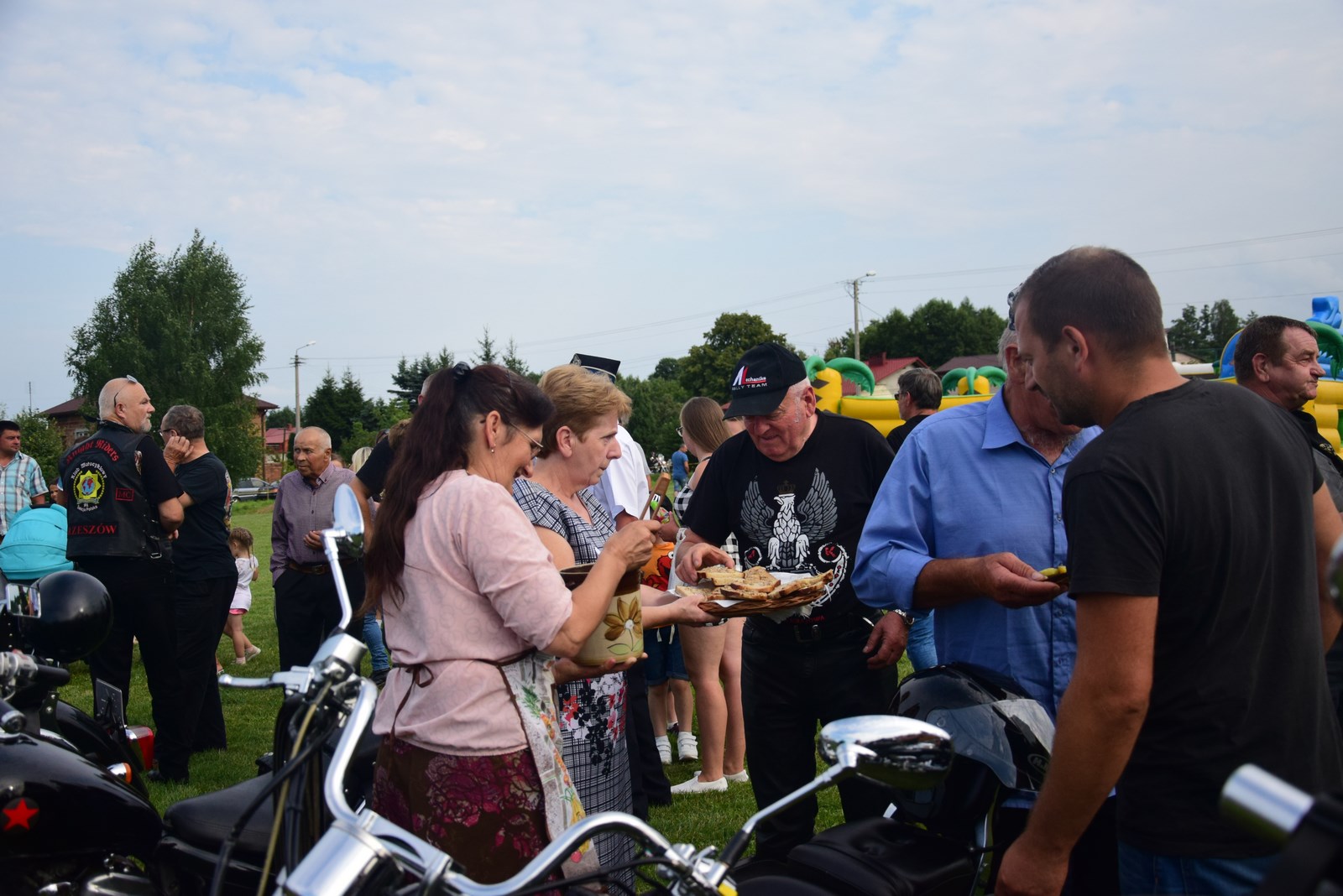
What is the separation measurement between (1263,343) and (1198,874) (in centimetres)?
361

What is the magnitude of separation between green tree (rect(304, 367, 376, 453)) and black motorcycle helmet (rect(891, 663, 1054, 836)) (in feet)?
221

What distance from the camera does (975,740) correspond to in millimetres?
2225

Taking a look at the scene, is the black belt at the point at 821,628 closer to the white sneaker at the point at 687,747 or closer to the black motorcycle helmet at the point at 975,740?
the black motorcycle helmet at the point at 975,740

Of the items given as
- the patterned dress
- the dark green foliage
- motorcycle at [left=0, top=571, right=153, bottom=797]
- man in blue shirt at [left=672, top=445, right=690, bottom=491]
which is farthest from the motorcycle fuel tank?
the dark green foliage

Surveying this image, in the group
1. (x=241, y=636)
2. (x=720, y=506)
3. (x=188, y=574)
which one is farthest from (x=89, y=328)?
(x=720, y=506)

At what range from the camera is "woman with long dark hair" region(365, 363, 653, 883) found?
2.21 metres

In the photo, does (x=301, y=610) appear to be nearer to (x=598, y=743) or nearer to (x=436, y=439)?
(x=598, y=743)

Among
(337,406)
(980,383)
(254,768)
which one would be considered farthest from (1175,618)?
(337,406)

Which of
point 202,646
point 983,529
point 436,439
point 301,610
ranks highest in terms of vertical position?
point 436,439

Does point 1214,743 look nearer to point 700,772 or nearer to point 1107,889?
point 1107,889

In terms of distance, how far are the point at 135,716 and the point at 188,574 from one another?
1645mm

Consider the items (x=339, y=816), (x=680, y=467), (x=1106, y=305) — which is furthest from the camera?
(x=680, y=467)

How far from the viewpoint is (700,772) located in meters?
5.66

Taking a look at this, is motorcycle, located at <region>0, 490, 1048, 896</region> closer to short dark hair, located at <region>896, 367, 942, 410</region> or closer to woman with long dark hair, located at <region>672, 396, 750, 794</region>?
woman with long dark hair, located at <region>672, 396, 750, 794</region>
